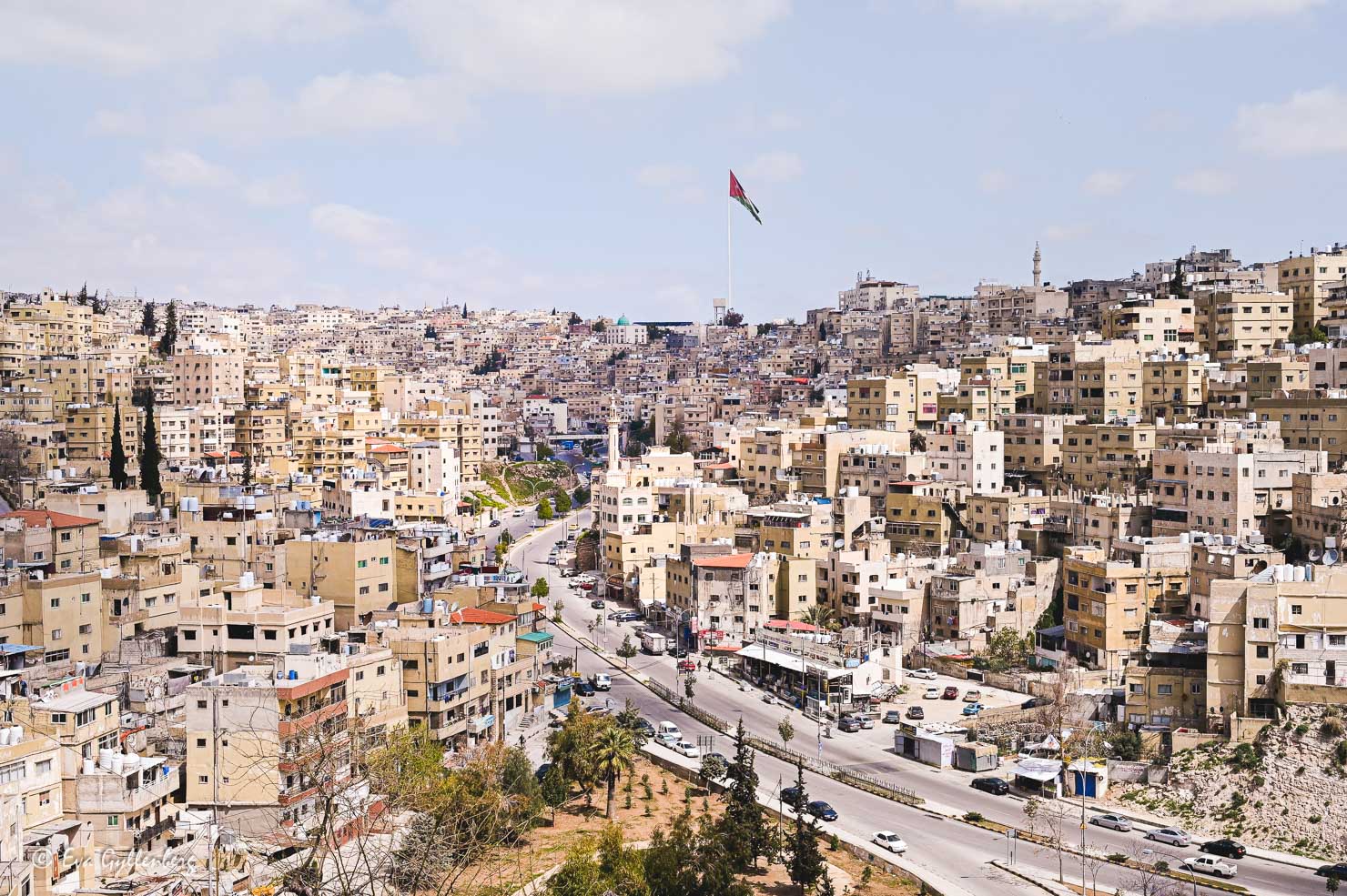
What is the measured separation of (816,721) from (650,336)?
107528mm

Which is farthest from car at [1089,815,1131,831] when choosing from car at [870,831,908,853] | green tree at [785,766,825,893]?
green tree at [785,766,825,893]

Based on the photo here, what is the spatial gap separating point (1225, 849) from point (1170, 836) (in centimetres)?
95

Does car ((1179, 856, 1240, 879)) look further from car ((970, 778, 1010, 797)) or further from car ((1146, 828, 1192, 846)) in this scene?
car ((970, 778, 1010, 797))

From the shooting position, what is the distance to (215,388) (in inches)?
2709

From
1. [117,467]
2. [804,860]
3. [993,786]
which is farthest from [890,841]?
[117,467]

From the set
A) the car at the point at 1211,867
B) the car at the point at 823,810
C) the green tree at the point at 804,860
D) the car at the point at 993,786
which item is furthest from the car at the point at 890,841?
the car at the point at 1211,867

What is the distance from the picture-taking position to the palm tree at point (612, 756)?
91.6ft

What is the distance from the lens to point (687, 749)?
104 ft

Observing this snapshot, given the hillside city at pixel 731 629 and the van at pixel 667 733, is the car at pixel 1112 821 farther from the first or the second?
the van at pixel 667 733

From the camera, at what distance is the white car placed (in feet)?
103

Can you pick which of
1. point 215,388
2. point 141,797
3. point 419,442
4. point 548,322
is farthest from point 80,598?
point 548,322

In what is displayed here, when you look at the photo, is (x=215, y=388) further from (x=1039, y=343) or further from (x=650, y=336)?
(x=650, y=336)

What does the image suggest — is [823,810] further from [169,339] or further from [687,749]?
[169,339]

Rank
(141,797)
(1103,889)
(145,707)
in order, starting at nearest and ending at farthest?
(141,797) → (1103,889) → (145,707)
